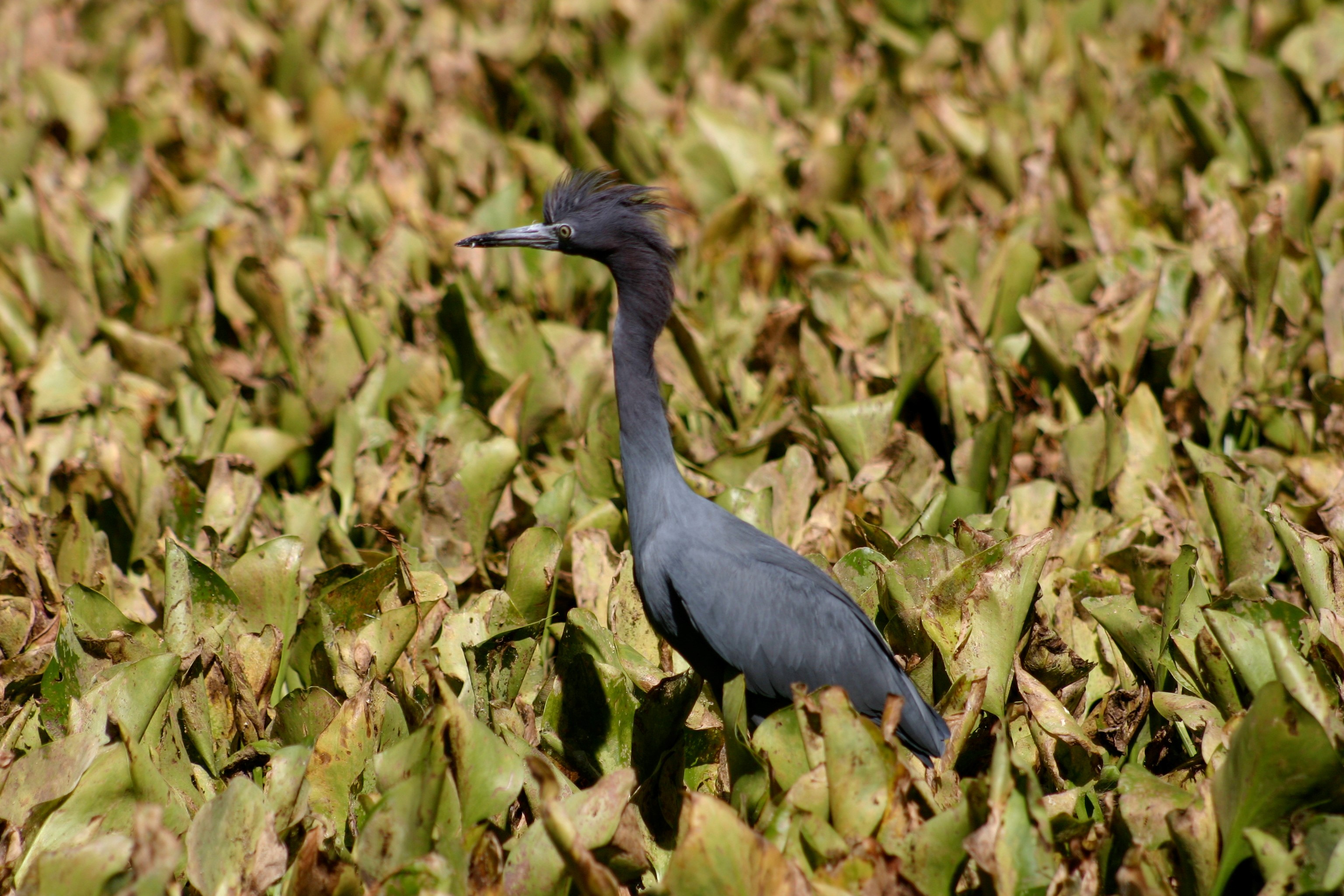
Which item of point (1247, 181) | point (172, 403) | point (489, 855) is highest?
point (1247, 181)

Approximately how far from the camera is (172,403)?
481cm

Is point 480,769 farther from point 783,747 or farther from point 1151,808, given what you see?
point 1151,808

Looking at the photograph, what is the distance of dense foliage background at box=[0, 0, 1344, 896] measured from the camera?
2592 millimetres

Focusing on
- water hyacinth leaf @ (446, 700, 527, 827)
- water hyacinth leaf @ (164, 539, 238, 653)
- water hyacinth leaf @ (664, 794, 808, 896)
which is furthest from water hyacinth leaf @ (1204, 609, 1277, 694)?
water hyacinth leaf @ (164, 539, 238, 653)

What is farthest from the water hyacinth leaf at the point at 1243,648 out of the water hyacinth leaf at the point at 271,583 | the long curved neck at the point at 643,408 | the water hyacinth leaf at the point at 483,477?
the water hyacinth leaf at the point at 271,583

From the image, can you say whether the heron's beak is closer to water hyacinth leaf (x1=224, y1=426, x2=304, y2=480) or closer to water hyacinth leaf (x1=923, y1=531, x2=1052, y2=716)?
water hyacinth leaf (x1=224, y1=426, x2=304, y2=480)

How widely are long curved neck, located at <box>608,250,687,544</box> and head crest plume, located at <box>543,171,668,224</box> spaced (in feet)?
0.82

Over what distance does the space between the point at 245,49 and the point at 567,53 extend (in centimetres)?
185

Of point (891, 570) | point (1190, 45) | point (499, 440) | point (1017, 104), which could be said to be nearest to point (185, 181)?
point (499, 440)

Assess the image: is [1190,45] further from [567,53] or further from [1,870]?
[1,870]

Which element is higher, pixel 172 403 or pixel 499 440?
pixel 499 440

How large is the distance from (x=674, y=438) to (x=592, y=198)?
113 centimetres

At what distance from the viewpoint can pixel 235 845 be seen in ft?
8.46

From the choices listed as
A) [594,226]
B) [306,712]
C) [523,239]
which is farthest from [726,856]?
[523,239]
